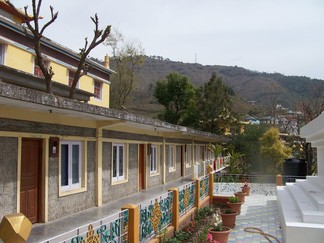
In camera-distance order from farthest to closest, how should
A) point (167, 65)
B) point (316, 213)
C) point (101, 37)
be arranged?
point (167, 65) → point (101, 37) → point (316, 213)

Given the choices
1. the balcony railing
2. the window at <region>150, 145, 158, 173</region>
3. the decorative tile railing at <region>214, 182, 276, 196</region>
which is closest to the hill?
the balcony railing

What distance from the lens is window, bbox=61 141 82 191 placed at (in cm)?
948

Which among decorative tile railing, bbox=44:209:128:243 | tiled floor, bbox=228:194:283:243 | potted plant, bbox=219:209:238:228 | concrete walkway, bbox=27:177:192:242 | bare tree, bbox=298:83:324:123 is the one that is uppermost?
bare tree, bbox=298:83:324:123

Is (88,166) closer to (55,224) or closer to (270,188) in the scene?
(55,224)

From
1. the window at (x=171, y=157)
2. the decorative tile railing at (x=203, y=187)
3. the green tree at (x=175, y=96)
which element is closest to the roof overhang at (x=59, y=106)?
the decorative tile railing at (x=203, y=187)

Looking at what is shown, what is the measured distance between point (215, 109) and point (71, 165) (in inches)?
931

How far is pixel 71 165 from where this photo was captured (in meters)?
9.73

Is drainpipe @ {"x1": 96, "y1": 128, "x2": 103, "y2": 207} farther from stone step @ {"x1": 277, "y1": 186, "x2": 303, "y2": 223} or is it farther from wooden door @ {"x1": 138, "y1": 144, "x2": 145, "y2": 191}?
stone step @ {"x1": 277, "y1": 186, "x2": 303, "y2": 223}

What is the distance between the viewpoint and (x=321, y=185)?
36.9 ft

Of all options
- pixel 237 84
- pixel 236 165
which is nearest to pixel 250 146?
pixel 236 165

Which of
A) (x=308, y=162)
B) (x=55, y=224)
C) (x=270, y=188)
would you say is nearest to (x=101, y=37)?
(x=55, y=224)

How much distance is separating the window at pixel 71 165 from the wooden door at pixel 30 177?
0.94 meters

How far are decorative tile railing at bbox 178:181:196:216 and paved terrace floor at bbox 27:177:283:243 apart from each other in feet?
4.71

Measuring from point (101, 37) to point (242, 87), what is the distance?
7919 centimetres
